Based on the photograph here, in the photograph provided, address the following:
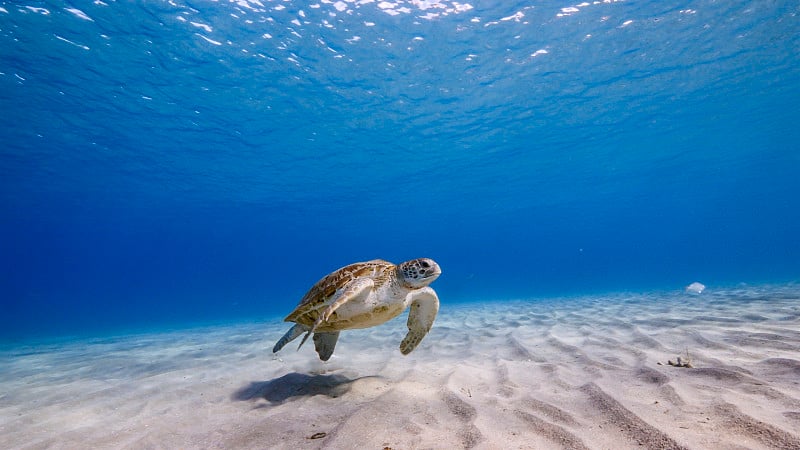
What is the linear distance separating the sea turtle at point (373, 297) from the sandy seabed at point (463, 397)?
700mm

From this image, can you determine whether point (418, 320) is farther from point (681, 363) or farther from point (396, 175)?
point (396, 175)

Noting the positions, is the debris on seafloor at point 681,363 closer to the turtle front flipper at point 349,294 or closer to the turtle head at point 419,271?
the turtle head at point 419,271

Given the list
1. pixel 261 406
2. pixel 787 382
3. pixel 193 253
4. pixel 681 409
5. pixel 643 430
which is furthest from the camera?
pixel 193 253

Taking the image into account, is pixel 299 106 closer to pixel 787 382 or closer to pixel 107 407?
pixel 107 407

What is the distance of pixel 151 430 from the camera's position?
299cm

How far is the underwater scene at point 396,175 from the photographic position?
2.92m

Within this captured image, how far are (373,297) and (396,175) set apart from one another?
29.4m

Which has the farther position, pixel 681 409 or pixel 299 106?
pixel 299 106

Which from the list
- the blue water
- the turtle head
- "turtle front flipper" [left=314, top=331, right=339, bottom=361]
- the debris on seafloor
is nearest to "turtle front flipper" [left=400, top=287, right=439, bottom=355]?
the turtle head

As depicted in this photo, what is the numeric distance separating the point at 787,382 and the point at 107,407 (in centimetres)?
678

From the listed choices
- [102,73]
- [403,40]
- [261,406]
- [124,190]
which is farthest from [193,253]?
[261,406]

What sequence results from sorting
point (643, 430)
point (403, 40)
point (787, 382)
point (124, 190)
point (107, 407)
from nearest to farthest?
1. point (643, 430)
2. point (787, 382)
3. point (107, 407)
4. point (403, 40)
5. point (124, 190)

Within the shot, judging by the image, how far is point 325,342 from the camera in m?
4.47

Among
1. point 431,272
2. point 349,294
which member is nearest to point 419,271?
point 431,272
